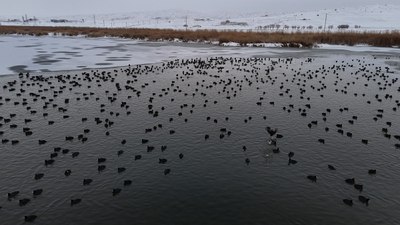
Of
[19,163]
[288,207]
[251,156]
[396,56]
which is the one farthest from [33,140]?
[396,56]

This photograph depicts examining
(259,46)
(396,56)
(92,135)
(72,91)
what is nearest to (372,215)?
(92,135)

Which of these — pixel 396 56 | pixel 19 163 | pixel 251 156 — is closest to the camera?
pixel 19 163

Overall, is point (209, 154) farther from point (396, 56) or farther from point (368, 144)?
point (396, 56)

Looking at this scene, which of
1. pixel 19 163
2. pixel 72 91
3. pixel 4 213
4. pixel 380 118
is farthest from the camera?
pixel 72 91

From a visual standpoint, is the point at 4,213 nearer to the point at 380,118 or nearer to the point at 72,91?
the point at 72,91

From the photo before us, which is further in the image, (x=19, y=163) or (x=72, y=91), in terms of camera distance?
(x=72, y=91)

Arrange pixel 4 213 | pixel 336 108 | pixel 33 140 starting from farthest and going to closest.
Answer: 1. pixel 336 108
2. pixel 33 140
3. pixel 4 213
